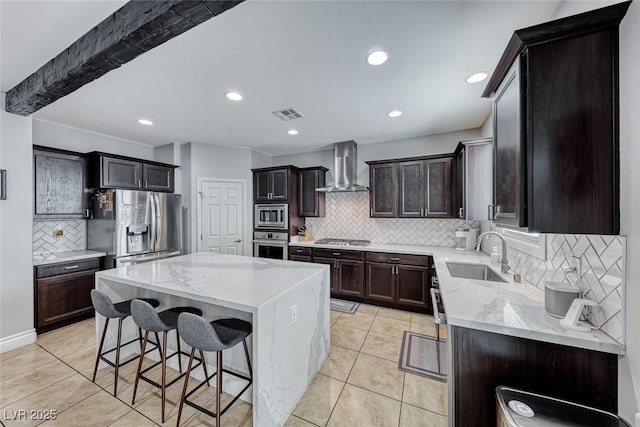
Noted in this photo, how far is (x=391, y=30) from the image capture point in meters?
1.62

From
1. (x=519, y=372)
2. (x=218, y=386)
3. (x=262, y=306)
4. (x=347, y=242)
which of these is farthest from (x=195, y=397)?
(x=347, y=242)

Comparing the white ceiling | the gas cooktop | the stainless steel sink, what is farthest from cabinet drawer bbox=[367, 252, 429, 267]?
the white ceiling

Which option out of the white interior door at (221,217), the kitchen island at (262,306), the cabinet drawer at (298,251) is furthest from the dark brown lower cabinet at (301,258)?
the kitchen island at (262,306)

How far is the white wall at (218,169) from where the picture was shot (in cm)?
422

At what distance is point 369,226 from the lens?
14.2ft

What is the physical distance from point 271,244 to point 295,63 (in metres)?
3.13

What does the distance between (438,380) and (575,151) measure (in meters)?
1.99

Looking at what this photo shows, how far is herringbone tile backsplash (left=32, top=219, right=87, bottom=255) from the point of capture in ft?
10.6

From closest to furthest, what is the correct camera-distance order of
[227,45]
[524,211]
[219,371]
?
[524,211] < [219,371] < [227,45]

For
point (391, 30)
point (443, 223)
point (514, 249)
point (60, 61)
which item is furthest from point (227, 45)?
point (443, 223)

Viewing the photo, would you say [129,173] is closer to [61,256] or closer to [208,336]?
[61,256]

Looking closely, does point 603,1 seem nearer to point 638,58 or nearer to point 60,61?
point 638,58

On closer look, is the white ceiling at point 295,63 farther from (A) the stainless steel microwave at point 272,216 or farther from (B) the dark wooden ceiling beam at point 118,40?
(A) the stainless steel microwave at point 272,216

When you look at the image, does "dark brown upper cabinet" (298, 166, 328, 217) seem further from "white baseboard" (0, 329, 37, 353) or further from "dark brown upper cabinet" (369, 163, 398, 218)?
"white baseboard" (0, 329, 37, 353)
